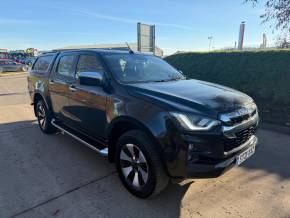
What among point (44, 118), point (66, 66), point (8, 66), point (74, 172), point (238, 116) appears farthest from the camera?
point (8, 66)

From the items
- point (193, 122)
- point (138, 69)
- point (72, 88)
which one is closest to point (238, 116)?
point (193, 122)

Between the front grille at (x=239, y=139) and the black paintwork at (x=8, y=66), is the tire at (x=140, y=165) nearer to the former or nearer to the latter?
the front grille at (x=239, y=139)

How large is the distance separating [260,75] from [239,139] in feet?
15.6

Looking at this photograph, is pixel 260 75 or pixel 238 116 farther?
pixel 260 75

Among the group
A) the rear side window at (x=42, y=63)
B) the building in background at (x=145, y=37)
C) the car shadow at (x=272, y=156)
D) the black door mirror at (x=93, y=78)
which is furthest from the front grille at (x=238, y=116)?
the building in background at (x=145, y=37)

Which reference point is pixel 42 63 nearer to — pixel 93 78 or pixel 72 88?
pixel 72 88

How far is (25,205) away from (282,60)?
671 cm

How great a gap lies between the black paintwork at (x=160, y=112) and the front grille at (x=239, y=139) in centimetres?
8

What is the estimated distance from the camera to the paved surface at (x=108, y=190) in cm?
294

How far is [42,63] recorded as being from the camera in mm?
5875

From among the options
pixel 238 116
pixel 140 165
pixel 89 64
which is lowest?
pixel 140 165

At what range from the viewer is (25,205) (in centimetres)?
304

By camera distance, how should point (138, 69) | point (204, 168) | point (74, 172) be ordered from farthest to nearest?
point (138, 69)
point (74, 172)
point (204, 168)

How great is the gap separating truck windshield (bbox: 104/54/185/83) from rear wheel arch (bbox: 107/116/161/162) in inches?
23.4
